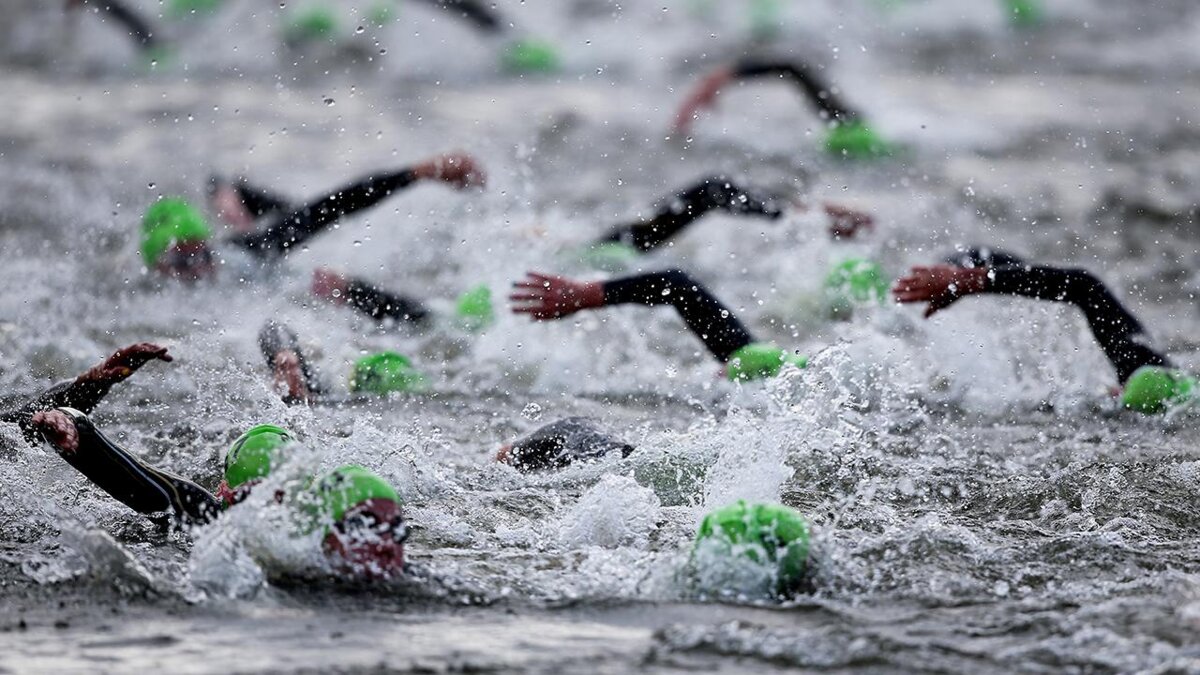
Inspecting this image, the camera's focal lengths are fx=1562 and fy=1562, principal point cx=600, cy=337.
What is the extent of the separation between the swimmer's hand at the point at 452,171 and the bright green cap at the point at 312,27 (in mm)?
9275

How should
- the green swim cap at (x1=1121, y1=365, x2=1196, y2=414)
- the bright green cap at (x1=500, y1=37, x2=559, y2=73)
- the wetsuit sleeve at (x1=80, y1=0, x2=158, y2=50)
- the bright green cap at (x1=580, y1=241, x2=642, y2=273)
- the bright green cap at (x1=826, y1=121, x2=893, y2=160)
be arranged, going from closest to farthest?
1. the green swim cap at (x1=1121, y1=365, x2=1196, y2=414)
2. the bright green cap at (x1=580, y1=241, x2=642, y2=273)
3. the bright green cap at (x1=826, y1=121, x2=893, y2=160)
4. the wetsuit sleeve at (x1=80, y1=0, x2=158, y2=50)
5. the bright green cap at (x1=500, y1=37, x2=559, y2=73)

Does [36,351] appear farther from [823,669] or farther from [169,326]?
[823,669]

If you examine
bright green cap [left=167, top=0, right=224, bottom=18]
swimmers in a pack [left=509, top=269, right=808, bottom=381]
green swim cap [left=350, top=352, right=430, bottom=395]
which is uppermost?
bright green cap [left=167, top=0, right=224, bottom=18]

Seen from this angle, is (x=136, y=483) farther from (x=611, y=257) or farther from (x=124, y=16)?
(x=124, y=16)

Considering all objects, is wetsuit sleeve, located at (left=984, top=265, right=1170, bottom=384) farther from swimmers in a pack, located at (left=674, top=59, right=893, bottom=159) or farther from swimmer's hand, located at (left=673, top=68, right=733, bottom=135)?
swimmer's hand, located at (left=673, top=68, right=733, bottom=135)

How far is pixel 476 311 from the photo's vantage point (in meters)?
9.12

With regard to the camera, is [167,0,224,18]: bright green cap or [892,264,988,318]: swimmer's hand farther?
[167,0,224,18]: bright green cap

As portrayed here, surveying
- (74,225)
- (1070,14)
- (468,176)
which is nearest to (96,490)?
(468,176)

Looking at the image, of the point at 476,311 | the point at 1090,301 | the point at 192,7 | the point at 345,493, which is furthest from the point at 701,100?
the point at 345,493

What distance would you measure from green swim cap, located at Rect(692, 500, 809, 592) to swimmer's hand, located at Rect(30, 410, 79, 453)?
2.19 meters

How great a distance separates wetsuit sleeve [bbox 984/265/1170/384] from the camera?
687 centimetres

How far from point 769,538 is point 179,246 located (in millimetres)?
5652

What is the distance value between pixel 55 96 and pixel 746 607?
12.5 metres

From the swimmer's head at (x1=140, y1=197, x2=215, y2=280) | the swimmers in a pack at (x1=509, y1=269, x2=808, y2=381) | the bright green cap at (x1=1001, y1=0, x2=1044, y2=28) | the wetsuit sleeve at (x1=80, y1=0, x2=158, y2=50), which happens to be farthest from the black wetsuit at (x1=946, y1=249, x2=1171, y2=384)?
the bright green cap at (x1=1001, y1=0, x2=1044, y2=28)
